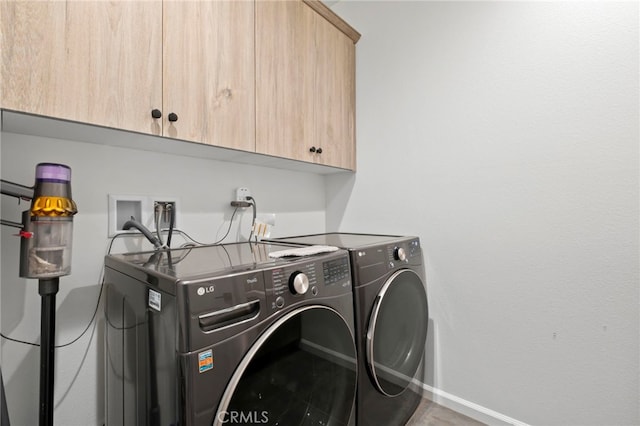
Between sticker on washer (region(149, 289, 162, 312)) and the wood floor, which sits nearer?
sticker on washer (region(149, 289, 162, 312))

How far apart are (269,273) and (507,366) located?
1.25 m

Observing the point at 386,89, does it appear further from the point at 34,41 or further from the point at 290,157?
the point at 34,41

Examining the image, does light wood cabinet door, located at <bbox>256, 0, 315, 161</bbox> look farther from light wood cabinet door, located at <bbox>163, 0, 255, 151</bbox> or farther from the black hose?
the black hose

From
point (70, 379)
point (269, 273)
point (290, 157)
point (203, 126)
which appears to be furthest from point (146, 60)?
point (70, 379)

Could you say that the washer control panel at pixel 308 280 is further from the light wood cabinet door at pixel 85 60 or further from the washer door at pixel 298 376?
the light wood cabinet door at pixel 85 60

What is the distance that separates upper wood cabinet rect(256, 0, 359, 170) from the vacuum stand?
84 cm

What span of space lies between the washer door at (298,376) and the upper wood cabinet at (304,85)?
76 cm

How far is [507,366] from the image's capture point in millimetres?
1297

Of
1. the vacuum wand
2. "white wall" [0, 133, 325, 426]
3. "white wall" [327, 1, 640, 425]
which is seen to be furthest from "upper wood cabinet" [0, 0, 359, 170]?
"white wall" [327, 1, 640, 425]

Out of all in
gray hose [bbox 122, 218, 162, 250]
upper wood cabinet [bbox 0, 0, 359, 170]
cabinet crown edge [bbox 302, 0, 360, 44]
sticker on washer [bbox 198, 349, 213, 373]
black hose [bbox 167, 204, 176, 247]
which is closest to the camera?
sticker on washer [bbox 198, 349, 213, 373]

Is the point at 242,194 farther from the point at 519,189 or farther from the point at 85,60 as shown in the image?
the point at 519,189

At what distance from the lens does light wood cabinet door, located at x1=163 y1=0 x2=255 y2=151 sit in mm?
955

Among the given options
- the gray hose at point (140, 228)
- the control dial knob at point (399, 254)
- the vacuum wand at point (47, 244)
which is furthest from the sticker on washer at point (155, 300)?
the control dial knob at point (399, 254)

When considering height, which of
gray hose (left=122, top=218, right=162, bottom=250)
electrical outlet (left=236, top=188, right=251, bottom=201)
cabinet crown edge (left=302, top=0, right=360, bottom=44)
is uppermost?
cabinet crown edge (left=302, top=0, right=360, bottom=44)
